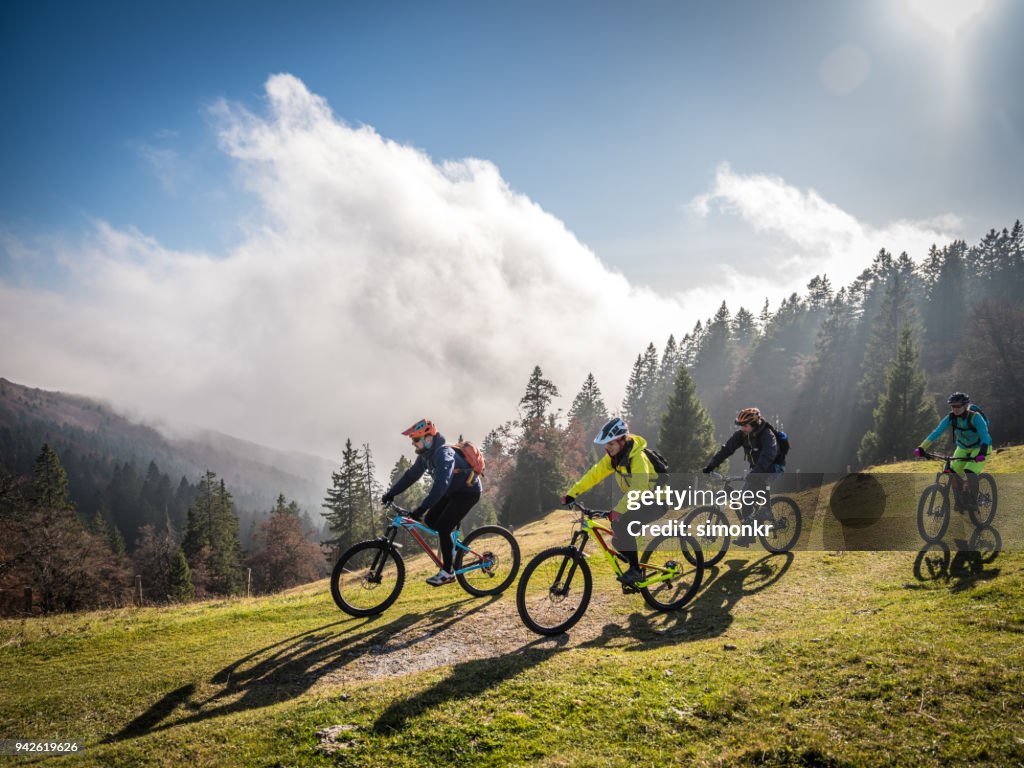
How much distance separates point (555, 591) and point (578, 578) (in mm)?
511

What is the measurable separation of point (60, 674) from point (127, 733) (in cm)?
338

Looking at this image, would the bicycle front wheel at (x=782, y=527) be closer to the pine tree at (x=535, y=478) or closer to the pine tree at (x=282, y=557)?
the pine tree at (x=535, y=478)

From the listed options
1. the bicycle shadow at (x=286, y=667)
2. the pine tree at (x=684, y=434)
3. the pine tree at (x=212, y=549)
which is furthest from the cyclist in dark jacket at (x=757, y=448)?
the pine tree at (x=212, y=549)

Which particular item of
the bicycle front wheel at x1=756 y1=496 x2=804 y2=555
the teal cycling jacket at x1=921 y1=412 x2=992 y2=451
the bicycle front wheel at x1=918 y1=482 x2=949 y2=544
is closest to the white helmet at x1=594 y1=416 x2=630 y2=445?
the bicycle front wheel at x1=756 y1=496 x2=804 y2=555

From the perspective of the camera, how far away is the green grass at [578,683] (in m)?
4.31

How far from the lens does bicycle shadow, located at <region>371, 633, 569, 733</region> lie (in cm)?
504

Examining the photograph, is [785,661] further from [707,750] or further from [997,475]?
[997,475]

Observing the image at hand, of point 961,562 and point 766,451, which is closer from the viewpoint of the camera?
point 961,562

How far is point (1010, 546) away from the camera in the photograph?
385 inches

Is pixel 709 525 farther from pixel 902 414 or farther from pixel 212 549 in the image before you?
pixel 212 549

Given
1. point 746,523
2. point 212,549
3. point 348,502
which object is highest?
point 746,523

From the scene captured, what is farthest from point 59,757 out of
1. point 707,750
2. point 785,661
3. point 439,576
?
point 785,661

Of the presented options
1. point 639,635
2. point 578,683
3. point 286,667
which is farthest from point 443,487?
point 578,683

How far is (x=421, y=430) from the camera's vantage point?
9.08 metres
